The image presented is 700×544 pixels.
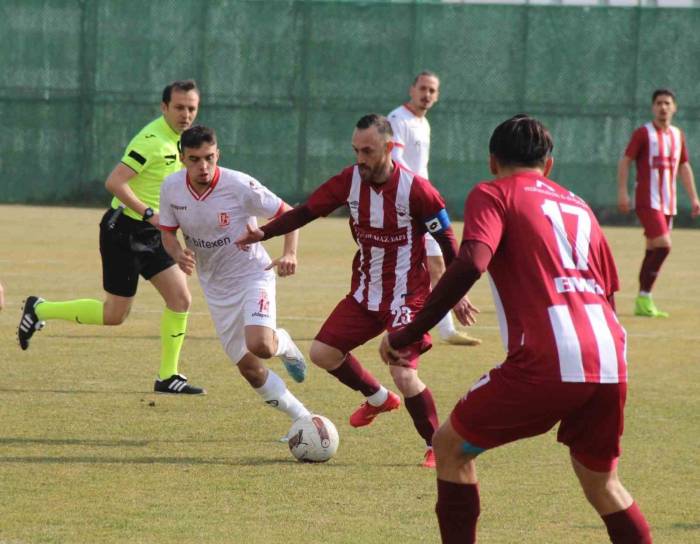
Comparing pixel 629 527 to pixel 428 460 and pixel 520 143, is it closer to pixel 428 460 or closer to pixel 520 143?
pixel 520 143

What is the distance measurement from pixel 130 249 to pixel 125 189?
1.44 ft

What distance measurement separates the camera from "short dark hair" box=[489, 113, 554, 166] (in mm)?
4754

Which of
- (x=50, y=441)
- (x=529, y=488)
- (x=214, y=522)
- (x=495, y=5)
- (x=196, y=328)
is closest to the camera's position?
(x=214, y=522)

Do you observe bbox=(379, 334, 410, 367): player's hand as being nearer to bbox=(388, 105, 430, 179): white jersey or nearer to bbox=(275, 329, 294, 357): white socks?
bbox=(275, 329, 294, 357): white socks

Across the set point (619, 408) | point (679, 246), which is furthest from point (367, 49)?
point (619, 408)

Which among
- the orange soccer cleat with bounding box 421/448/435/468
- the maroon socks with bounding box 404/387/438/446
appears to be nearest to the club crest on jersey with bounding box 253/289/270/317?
the maroon socks with bounding box 404/387/438/446

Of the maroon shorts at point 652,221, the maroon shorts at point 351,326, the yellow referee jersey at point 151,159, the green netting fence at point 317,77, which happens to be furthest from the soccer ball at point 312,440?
the green netting fence at point 317,77

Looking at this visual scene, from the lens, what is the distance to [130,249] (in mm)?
9312

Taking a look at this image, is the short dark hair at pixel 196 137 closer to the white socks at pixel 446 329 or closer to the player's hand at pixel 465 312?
the player's hand at pixel 465 312

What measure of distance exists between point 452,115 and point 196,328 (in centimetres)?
1729

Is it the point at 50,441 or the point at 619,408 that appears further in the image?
the point at 50,441

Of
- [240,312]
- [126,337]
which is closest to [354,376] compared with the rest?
[240,312]

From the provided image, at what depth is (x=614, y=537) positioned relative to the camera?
15.5 feet

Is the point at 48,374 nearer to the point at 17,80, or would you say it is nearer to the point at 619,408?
the point at 619,408
